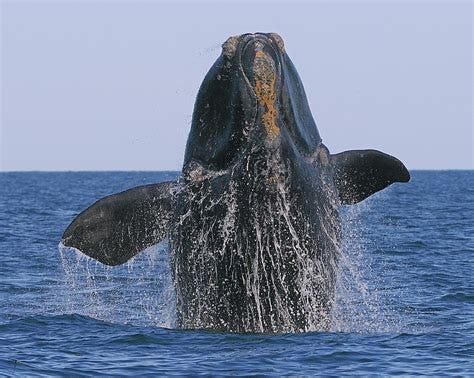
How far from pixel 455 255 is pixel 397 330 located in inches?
639

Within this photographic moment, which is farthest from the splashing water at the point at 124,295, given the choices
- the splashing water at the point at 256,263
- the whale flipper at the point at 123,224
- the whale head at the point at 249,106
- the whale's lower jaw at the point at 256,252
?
the whale head at the point at 249,106

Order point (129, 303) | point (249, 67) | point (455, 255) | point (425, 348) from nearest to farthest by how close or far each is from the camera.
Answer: point (249, 67), point (425, 348), point (129, 303), point (455, 255)

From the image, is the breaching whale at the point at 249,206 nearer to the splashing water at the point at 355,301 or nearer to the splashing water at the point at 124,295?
the splashing water at the point at 355,301

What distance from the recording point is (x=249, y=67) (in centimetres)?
1341

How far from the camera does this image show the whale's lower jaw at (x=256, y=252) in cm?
1387

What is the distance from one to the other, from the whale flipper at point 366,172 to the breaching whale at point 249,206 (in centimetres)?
1

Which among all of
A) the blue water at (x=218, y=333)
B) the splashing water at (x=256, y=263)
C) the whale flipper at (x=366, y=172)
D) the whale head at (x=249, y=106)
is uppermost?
the whale head at (x=249, y=106)

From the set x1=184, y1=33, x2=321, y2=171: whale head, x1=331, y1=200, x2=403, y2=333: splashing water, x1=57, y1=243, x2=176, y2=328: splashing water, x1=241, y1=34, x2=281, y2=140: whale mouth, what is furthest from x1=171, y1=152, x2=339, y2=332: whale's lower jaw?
x1=57, y1=243, x2=176, y2=328: splashing water

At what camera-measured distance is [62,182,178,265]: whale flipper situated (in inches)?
585

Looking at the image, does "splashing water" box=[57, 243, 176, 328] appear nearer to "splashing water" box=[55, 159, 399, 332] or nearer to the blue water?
the blue water

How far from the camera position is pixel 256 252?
1402 centimetres

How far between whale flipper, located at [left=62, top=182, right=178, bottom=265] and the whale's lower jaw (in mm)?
369

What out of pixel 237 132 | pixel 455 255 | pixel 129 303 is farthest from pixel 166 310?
pixel 455 255

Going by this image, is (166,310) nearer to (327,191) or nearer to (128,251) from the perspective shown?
(128,251)
